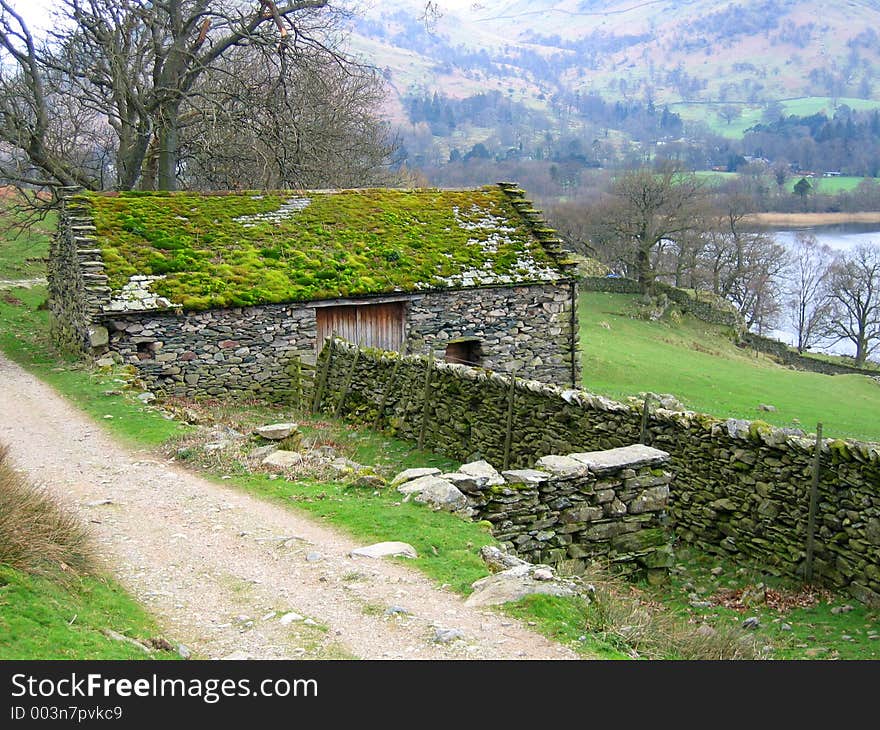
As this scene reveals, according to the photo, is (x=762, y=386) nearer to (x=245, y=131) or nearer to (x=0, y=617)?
(x=245, y=131)

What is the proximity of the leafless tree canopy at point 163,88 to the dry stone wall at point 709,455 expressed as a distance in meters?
13.0

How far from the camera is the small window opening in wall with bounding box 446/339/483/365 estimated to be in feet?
63.8

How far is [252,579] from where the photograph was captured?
696 centimetres

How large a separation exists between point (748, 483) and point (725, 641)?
11.4 feet

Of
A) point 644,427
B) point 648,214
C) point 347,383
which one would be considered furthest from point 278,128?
point 648,214

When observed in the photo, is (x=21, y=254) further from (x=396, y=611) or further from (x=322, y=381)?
(x=396, y=611)

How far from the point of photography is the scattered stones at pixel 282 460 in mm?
10422

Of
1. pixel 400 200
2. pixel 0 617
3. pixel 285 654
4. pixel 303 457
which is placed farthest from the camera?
pixel 400 200

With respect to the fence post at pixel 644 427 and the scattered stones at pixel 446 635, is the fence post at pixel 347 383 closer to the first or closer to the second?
the fence post at pixel 644 427

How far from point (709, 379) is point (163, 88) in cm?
2046

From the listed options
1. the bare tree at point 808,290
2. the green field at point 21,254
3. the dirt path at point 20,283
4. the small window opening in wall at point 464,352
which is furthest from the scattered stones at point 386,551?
the bare tree at point 808,290

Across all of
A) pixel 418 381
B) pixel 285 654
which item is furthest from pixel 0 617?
pixel 418 381

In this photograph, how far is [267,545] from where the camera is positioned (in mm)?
7781

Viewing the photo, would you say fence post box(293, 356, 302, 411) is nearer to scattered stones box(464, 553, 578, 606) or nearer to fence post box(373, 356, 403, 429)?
fence post box(373, 356, 403, 429)
